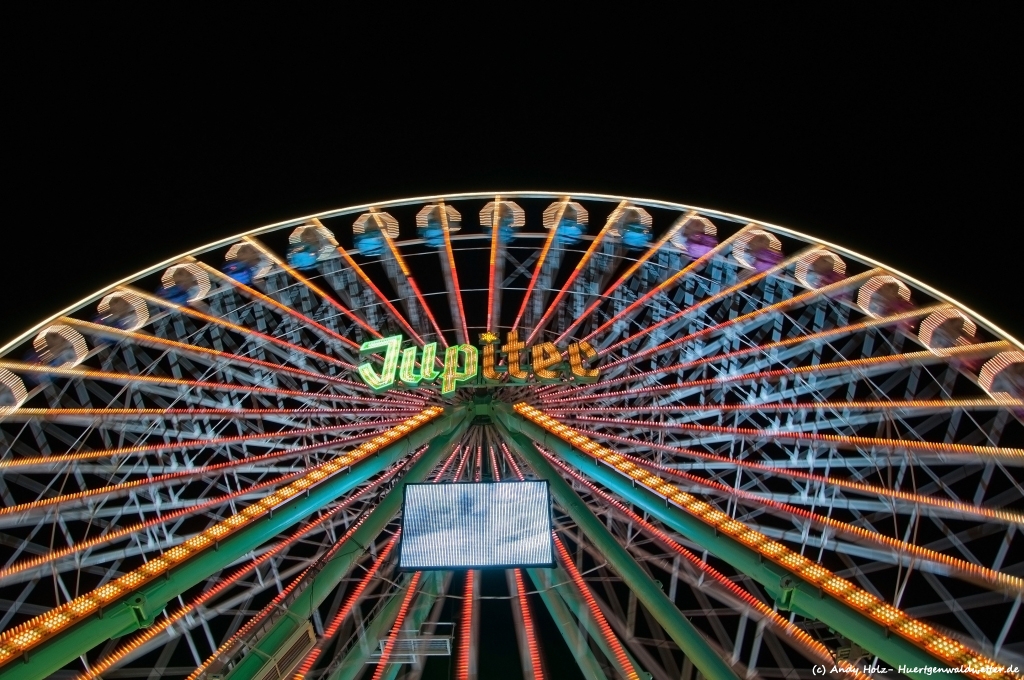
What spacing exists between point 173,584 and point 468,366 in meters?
5.14

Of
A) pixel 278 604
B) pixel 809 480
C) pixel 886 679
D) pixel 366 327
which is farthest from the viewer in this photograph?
pixel 366 327

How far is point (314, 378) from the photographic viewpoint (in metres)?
13.4

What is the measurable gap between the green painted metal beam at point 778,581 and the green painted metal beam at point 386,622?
3566mm

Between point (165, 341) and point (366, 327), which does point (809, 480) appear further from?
point (165, 341)

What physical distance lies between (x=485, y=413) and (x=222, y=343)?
5.40m

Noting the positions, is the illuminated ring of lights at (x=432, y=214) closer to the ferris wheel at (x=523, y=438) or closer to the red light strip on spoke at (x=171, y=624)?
the ferris wheel at (x=523, y=438)

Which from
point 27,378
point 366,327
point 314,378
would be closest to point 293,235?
point 366,327

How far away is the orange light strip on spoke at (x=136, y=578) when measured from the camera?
7.16 m

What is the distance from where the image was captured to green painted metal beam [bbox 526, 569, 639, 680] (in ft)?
35.1

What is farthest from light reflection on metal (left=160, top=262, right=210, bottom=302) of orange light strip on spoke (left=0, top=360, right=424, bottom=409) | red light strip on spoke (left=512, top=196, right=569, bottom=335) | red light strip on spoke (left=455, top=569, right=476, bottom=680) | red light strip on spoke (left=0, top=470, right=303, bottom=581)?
red light strip on spoke (left=455, top=569, right=476, bottom=680)

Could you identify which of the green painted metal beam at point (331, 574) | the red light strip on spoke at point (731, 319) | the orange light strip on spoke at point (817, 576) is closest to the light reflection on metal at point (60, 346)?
the green painted metal beam at point (331, 574)

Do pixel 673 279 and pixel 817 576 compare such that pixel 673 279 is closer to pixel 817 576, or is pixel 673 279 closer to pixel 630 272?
pixel 630 272

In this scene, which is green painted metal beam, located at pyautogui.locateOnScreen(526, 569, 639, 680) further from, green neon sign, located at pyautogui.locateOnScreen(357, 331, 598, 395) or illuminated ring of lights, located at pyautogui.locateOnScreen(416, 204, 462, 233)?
illuminated ring of lights, located at pyautogui.locateOnScreen(416, 204, 462, 233)

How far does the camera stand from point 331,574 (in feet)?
33.7
